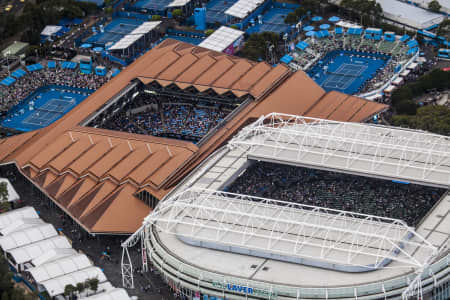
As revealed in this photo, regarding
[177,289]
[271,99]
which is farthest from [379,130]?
[177,289]

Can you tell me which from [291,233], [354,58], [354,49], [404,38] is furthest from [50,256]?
[404,38]

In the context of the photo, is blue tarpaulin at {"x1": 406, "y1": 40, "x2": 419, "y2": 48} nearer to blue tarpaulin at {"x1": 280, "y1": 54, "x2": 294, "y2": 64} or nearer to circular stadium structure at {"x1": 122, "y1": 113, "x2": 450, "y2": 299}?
blue tarpaulin at {"x1": 280, "y1": 54, "x2": 294, "y2": 64}

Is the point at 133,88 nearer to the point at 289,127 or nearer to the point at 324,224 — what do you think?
the point at 289,127

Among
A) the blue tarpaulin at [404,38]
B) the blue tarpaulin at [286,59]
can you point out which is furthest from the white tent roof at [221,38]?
the blue tarpaulin at [404,38]

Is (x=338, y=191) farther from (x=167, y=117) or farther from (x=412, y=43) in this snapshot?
(x=412, y=43)

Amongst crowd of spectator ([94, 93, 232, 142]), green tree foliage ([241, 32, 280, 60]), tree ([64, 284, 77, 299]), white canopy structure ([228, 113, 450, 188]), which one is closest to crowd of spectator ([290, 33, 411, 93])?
green tree foliage ([241, 32, 280, 60])

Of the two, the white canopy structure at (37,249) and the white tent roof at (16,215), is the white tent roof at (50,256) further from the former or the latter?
the white tent roof at (16,215)

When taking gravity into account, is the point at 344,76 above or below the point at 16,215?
above
